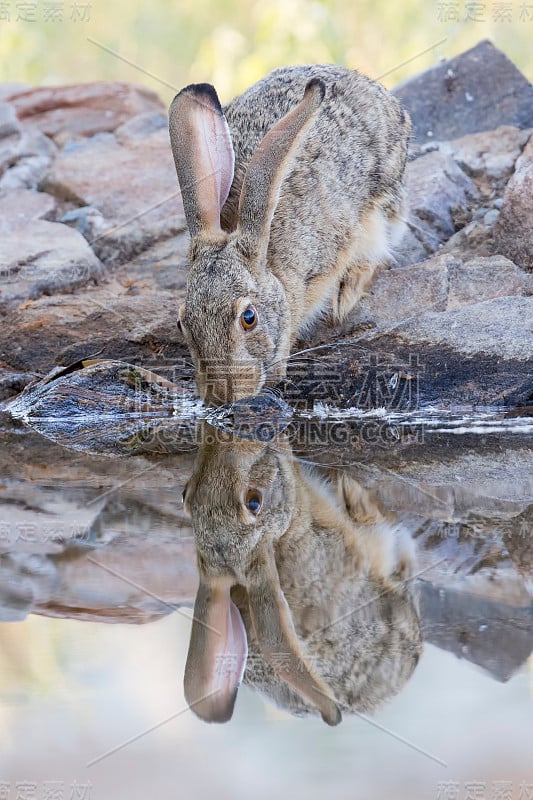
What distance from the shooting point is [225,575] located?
322 centimetres

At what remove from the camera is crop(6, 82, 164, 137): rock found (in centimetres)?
1176

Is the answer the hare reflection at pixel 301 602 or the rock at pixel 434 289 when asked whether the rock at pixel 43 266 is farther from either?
the hare reflection at pixel 301 602

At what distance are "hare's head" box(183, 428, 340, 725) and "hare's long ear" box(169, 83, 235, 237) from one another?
1762 millimetres

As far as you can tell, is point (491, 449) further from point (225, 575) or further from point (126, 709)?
point (126, 709)

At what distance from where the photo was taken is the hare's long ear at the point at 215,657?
2.42 meters

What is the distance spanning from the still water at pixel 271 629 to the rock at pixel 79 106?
25.2 feet

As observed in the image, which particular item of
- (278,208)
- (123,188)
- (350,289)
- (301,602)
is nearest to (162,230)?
(123,188)

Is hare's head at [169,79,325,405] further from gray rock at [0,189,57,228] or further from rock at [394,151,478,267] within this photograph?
gray rock at [0,189,57,228]

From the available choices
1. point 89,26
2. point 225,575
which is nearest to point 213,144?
point 225,575

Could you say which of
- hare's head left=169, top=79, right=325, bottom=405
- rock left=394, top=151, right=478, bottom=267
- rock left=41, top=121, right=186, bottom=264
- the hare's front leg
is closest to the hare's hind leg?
the hare's front leg

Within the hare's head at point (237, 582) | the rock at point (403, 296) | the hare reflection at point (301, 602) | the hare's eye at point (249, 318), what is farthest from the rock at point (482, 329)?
the hare reflection at point (301, 602)

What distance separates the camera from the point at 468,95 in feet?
34.2

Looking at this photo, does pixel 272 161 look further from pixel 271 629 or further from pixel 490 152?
pixel 490 152

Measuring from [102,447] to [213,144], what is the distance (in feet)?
6.27
